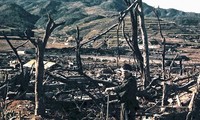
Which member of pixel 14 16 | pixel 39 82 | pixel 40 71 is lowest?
pixel 39 82

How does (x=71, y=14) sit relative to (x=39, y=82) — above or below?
above

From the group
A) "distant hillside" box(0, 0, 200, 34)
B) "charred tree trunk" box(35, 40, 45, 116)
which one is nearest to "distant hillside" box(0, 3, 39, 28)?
"distant hillside" box(0, 0, 200, 34)

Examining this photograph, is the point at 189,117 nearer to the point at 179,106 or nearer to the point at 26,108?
the point at 179,106

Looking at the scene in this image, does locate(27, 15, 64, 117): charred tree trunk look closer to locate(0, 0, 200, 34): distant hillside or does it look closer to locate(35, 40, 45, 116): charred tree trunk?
locate(35, 40, 45, 116): charred tree trunk

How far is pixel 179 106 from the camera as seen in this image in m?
11.9

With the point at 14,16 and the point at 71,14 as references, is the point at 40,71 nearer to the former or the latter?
the point at 14,16

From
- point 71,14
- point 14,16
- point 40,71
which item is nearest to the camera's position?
point 40,71

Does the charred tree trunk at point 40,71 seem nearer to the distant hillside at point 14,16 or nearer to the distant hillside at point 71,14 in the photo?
the distant hillside at point 71,14

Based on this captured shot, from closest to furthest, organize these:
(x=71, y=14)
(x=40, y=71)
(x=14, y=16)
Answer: (x=40, y=71)
(x=14, y=16)
(x=71, y=14)

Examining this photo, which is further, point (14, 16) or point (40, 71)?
point (14, 16)

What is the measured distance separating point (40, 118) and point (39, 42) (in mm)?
1873

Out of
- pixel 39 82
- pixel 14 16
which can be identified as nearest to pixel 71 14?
pixel 14 16

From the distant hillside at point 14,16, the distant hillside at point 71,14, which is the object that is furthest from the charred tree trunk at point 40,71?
the distant hillside at point 14,16

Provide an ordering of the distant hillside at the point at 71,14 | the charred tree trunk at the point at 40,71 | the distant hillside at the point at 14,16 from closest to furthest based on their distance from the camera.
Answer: the charred tree trunk at the point at 40,71
the distant hillside at the point at 14,16
the distant hillside at the point at 71,14
